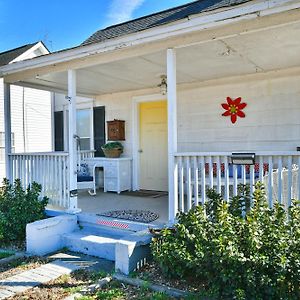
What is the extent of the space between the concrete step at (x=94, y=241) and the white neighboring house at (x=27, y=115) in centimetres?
679

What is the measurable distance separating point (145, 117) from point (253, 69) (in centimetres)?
272

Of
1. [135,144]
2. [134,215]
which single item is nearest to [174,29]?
[134,215]

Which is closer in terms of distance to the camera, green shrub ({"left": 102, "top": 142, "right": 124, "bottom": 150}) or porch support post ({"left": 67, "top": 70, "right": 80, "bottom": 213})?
porch support post ({"left": 67, "top": 70, "right": 80, "bottom": 213})

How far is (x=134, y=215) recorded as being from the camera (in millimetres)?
4617

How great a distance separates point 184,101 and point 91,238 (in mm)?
3462

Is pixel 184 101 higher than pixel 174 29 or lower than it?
lower

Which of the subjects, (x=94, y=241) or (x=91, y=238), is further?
(x=91, y=238)

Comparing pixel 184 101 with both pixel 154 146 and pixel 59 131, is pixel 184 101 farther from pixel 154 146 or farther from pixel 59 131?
pixel 59 131

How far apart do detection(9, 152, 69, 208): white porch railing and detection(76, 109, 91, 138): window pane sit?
246 cm

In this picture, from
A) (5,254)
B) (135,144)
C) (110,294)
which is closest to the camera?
(110,294)

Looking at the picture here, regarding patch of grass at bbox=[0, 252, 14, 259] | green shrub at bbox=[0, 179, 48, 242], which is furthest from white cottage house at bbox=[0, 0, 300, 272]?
patch of grass at bbox=[0, 252, 14, 259]

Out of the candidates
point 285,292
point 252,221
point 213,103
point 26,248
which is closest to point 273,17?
point 252,221

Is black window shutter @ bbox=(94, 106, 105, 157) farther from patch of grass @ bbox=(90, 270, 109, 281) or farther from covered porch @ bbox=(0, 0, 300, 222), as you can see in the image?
patch of grass @ bbox=(90, 270, 109, 281)

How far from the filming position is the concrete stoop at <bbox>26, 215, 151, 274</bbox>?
342cm
